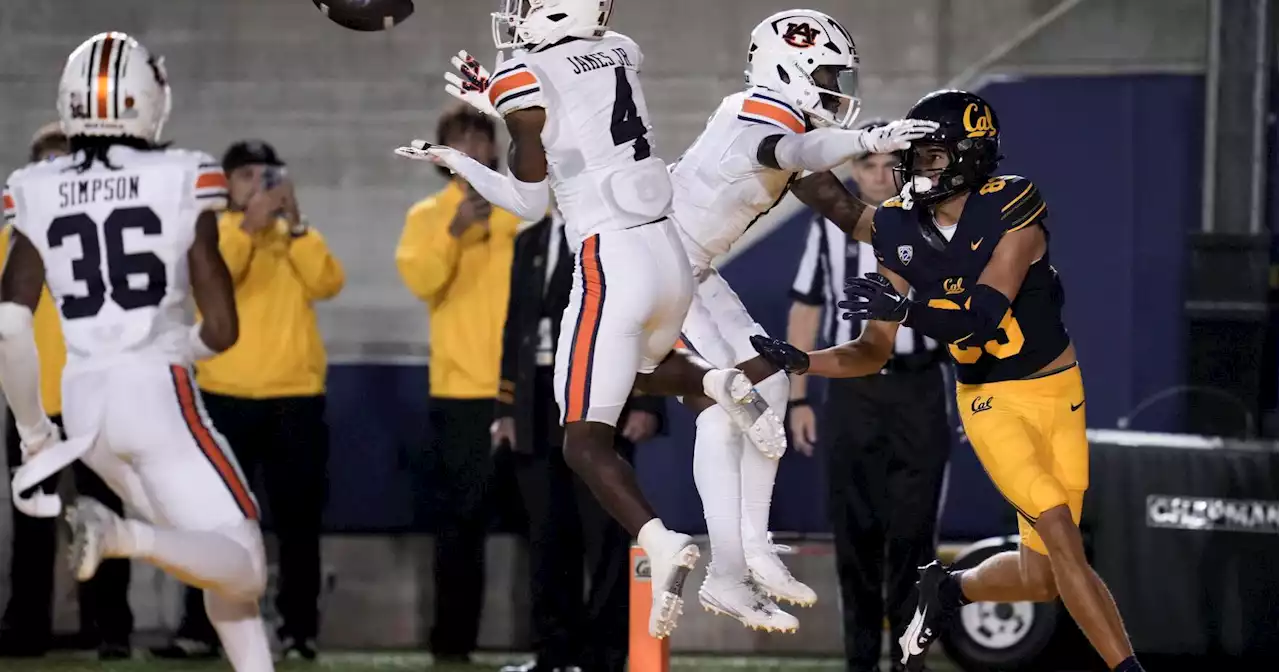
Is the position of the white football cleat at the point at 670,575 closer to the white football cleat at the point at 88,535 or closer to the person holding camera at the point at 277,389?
the white football cleat at the point at 88,535

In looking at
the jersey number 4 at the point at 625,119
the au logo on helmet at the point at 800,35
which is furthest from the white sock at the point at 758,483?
the au logo on helmet at the point at 800,35

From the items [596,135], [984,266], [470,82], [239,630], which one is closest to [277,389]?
[239,630]

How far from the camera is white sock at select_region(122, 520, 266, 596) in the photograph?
4.49 meters

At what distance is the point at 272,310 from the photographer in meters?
6.59

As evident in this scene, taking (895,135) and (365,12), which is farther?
(365,12)

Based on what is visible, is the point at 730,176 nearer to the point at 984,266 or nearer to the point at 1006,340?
the point at 984,266

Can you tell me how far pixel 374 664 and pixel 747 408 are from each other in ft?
8.53

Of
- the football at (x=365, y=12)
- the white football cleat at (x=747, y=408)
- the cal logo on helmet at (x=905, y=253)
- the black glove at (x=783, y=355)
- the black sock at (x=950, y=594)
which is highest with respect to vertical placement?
the football at (x=365, y=12)

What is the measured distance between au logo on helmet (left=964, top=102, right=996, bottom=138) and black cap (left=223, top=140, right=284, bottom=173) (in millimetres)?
2766

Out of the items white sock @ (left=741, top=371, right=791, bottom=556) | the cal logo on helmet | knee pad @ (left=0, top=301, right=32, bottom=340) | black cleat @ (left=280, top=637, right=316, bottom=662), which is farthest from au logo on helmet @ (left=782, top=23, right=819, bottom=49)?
black cleat @ (left=280, top=637, right=316, bottom=662)

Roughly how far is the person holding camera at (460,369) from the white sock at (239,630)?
157 centimetres

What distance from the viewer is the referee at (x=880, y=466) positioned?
5.79m

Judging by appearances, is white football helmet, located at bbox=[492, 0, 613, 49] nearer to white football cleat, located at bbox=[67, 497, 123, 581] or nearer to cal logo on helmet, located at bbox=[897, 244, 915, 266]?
cal logo on helmet, located at bbox=[897, 244, 915, 266]

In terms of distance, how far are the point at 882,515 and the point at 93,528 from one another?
2.52 m
